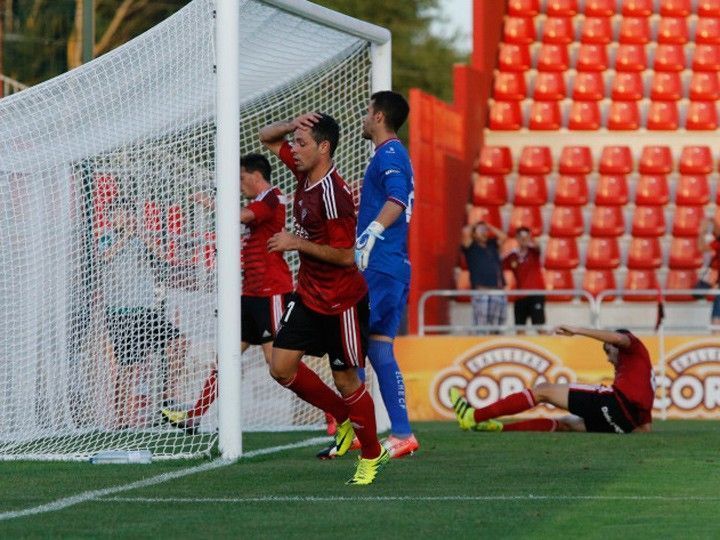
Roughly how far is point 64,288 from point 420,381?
550cm

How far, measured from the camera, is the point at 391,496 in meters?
6.59

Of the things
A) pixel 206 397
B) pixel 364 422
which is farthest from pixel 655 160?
pixel 364 422

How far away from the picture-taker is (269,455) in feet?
29.3

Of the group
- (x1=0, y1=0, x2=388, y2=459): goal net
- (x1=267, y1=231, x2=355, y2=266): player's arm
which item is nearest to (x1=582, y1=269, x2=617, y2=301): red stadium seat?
(x1=0, y1=0, x2=388, y2=459): goal net

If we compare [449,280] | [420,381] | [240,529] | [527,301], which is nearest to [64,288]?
[240,529]

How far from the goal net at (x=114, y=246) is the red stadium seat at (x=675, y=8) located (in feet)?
40.1

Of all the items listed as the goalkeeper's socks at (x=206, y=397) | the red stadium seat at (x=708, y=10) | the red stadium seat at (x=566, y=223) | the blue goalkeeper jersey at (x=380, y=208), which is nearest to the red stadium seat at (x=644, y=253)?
the red stadium seat at (x=566, y=223)

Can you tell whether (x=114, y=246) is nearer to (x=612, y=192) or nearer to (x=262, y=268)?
(x=262, y=268)

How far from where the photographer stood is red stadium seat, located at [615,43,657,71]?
2059 cm

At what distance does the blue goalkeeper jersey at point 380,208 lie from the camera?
8336mm

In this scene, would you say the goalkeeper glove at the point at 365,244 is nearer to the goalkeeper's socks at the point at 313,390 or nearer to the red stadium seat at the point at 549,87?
Answer: the goalkeeper's socks at the point at 313,390

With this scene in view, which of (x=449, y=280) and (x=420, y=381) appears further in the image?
(x=449, y=280)

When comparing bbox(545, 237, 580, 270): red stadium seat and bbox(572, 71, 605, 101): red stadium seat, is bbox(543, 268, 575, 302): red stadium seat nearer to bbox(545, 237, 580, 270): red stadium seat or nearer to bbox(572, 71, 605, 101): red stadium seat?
bbox(545, 237, 580, 270): red stadium seat

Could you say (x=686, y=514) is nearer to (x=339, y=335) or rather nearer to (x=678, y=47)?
(x=339, y=335)
